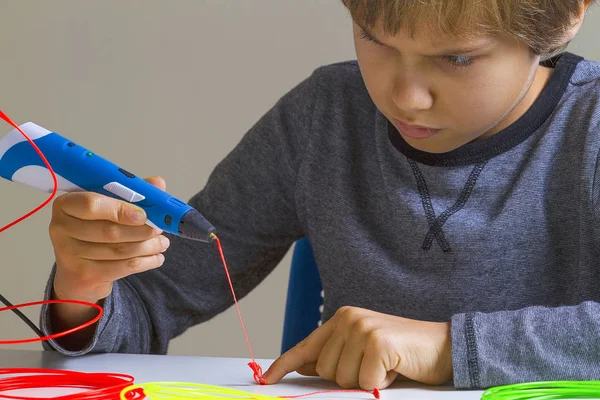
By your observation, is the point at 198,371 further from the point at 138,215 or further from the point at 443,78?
the point at 443,78

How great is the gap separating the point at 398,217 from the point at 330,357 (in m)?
0.26

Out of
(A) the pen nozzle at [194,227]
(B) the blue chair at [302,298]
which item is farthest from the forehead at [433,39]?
(B) the blue chair at [302,298]

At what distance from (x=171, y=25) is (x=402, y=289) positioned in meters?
0.80

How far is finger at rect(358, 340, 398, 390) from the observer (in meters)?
0.67

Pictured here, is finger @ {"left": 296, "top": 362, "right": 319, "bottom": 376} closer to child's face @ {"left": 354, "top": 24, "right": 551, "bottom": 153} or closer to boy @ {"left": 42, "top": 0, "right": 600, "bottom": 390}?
boy @ {"left": 42, "top": 0, "right": 600, "bottom": 390}

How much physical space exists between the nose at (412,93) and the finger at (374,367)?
0.21 metres

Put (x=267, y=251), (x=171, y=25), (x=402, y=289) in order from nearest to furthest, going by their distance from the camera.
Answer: (x=402, y=289) → (x=267, y=251) → (x=171, y=25)

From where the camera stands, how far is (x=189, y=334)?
5.19 feet

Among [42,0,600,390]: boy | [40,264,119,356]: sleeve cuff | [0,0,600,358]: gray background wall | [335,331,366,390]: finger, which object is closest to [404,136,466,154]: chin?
[42,0,600,390]: boy

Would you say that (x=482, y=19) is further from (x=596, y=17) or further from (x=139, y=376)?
(x=596, y=17)

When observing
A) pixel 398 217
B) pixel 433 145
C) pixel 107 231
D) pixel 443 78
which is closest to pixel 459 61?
pixel 443 78

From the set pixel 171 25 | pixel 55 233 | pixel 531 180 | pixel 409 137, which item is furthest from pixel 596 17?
pixel 55 233

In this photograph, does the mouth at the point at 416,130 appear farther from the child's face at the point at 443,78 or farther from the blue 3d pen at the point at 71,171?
the blue 3d pen at the point at 71,171

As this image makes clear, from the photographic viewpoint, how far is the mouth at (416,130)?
77 centimetres
